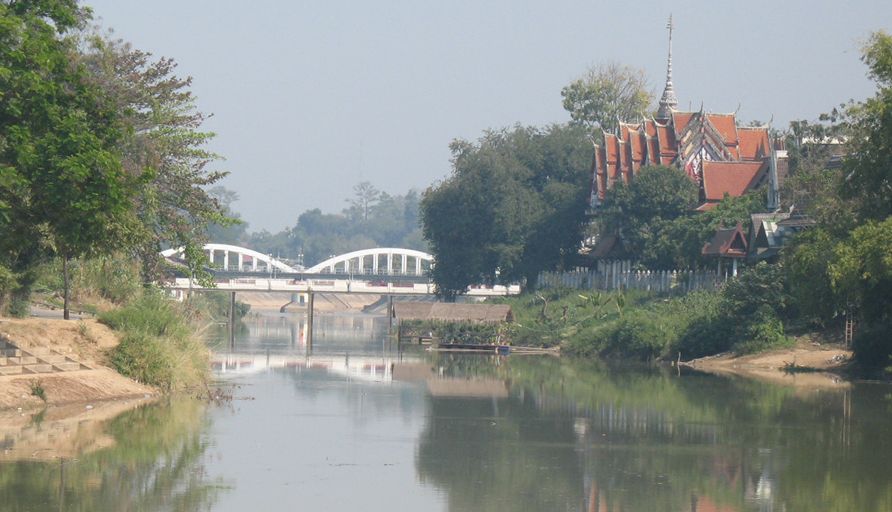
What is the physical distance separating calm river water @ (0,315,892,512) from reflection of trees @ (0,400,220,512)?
0.13ft

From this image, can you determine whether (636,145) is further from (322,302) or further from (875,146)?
(322,302)

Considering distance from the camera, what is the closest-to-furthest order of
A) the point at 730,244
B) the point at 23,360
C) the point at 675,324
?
the point at 23,360 → the point at 675,324 → the point at 730,244

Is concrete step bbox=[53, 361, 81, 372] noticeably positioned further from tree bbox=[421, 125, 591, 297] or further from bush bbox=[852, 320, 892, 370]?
tree bbox=[421, 125, 591, 297]

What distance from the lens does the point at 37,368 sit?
2975 cm

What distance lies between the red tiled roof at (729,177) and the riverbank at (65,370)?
145ft

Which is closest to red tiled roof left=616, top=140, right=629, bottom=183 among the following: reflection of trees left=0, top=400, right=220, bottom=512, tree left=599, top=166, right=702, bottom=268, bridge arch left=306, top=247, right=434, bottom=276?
tree left=599, top=166, right=702, bottom=268

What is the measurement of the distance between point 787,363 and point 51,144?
28.5 meters

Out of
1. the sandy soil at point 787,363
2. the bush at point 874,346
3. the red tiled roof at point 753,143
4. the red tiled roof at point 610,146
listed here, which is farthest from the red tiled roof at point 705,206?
the bush at point 874,346

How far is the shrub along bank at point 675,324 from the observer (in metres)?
51.3

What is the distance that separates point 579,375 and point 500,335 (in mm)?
19082

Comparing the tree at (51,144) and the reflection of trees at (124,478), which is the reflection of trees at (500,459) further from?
the tree at (51,144)

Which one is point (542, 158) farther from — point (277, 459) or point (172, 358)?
point (277, 459)

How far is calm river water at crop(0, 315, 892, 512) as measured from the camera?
752 inches

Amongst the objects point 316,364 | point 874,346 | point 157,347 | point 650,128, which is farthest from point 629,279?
point 157,347
